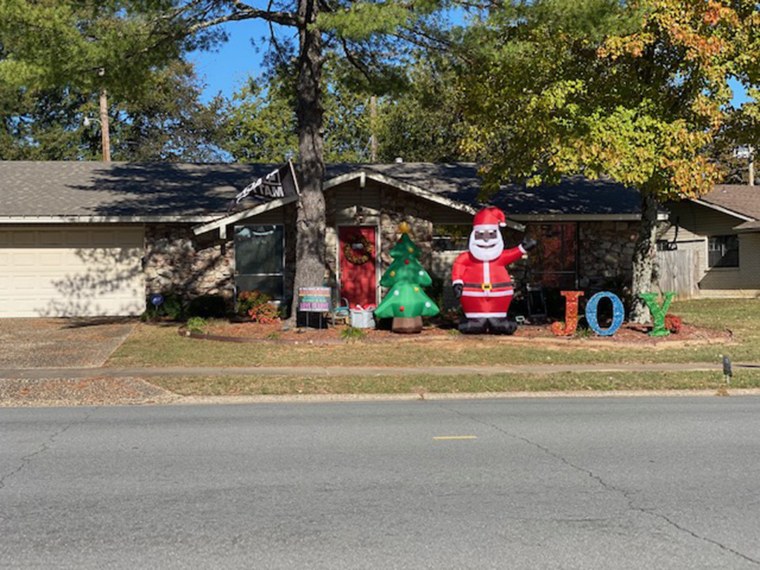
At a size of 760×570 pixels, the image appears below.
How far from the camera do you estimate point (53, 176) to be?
966 inches

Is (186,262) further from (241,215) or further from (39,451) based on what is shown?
(39,451)

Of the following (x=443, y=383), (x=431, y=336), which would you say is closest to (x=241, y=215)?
(x=431, y=336)

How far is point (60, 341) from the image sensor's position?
17.2 metres

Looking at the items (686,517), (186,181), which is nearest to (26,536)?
(686,517)

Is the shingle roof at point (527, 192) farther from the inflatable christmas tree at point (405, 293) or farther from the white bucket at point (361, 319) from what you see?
the white bucket at point (361, 319)

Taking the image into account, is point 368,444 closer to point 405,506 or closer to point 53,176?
point 405,506

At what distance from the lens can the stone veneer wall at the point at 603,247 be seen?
2328 centimetres

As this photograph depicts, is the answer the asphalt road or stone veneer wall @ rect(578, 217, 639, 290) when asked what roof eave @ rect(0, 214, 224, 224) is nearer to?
stone veneer wall @ rect(578, 217, 639, 290)

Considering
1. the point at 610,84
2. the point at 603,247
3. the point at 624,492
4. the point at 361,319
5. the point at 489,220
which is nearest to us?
the point at 624,492

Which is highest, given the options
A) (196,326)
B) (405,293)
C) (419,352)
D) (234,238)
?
(234,238)

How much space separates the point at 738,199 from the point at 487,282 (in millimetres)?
17445

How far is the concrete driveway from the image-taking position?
1477 cm

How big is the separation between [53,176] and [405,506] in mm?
21354

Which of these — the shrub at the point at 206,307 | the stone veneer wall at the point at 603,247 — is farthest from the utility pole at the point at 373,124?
the shrub at the point at 206,307
